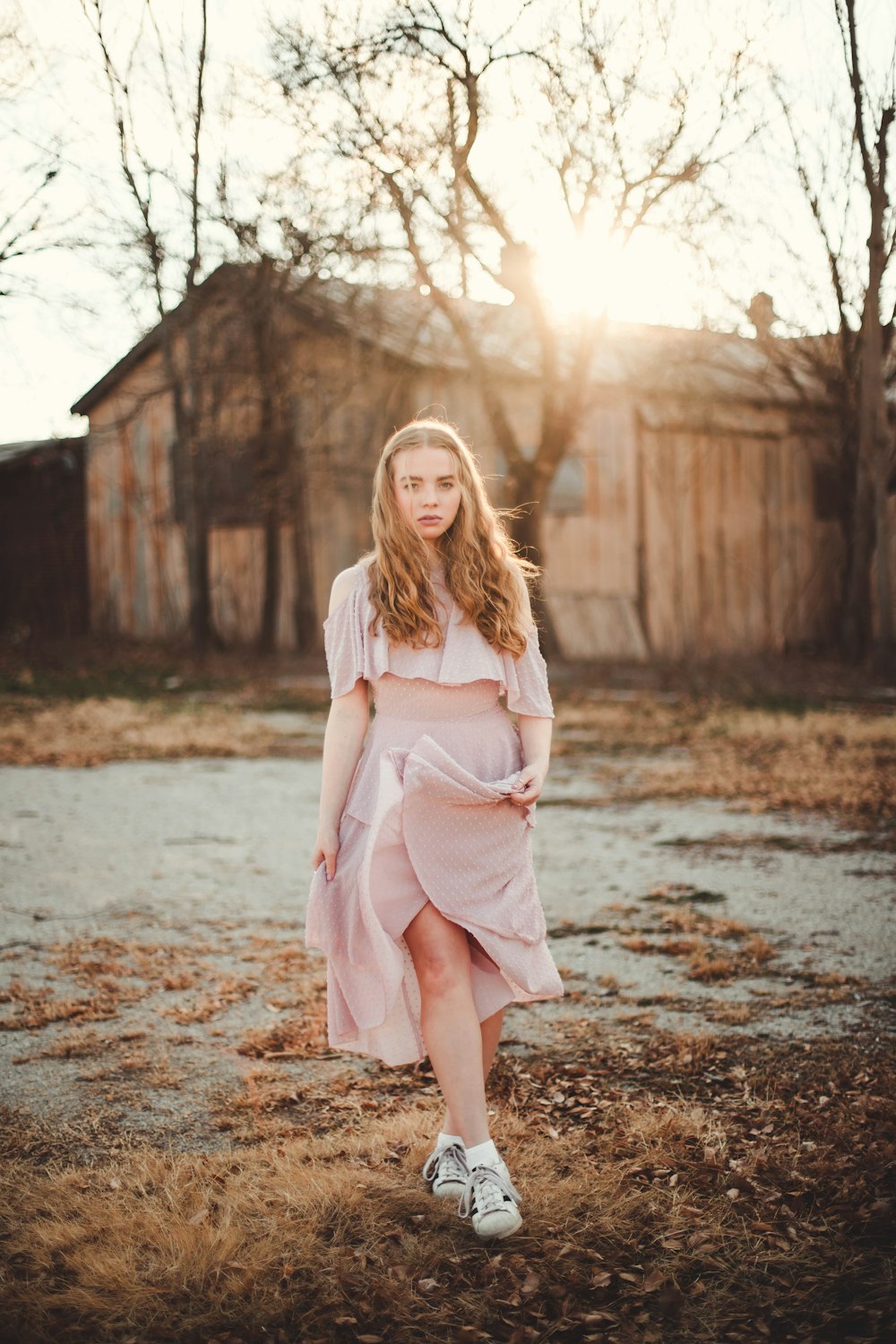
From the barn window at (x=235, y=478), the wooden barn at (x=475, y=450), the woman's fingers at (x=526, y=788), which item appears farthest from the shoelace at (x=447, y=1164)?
the barn window at (x=235, y=478)

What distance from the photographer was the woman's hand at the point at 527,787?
273 centimetres

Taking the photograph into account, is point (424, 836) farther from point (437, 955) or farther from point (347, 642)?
point (347, 642)

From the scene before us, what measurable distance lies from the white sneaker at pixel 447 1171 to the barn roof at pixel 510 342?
1256 cm

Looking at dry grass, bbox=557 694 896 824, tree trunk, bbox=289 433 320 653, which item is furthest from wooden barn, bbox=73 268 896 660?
dry grass, bbox=557 694 896 824

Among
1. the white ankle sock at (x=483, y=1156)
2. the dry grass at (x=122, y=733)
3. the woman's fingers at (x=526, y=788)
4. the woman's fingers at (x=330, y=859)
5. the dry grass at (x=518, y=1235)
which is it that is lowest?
the dry grass at (x=518, y=1235)

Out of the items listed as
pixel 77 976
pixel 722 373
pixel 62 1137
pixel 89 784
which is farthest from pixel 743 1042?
pixel 722 373

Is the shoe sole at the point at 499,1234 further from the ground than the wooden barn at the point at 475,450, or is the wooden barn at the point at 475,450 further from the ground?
the wooden barn at the point at 475,450

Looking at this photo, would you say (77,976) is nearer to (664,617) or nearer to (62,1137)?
(62,1137)

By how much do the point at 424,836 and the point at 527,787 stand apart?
28cm

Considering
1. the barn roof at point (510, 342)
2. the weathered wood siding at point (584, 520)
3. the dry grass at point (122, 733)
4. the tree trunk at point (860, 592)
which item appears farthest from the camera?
the weathered wood siding at point (584, 520)

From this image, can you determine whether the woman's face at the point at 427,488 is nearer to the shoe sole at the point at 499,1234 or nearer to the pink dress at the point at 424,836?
the pink dress at the point at 424,836

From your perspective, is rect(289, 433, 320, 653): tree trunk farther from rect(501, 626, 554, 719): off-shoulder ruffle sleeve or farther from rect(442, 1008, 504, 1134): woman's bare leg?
rect(442, 1008, 504, 1134): woman's bare leg

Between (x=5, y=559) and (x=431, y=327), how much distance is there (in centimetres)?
928

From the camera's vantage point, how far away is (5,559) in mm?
20750
